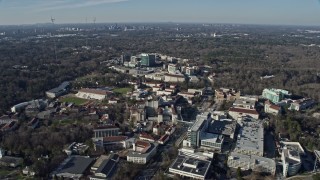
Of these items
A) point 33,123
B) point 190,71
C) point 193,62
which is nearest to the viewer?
point 33,123

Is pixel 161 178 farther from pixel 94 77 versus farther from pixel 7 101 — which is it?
pixel 94 77

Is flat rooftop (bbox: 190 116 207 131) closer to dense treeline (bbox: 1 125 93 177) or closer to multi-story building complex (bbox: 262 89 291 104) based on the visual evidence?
dense treeline (bbox: 1 125 93 177)

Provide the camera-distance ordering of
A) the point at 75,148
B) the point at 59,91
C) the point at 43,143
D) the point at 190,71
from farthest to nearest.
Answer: the point at 190,71
the point at 59,91
the point at 43,143
the point at 75,148

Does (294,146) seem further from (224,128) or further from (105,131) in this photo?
(105,131)

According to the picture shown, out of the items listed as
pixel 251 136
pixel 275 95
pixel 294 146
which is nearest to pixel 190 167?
pixel 251 136

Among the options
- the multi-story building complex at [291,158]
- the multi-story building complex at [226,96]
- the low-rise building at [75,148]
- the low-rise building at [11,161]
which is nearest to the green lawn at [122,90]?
the multi-story building complex at [226,96]

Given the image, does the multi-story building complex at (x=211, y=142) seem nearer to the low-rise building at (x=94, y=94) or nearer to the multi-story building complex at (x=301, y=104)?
the multi-story building complex at (x=301, y=104)

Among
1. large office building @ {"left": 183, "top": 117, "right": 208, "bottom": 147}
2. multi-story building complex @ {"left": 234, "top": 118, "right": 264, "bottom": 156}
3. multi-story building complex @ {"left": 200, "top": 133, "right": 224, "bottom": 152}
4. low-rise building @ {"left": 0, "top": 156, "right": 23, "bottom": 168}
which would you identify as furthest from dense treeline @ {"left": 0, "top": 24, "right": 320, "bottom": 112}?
large office building @ {"left": 183, "top": 117, "right": 208, "bottom": 147}

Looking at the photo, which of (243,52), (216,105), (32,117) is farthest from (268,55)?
(32,117)
